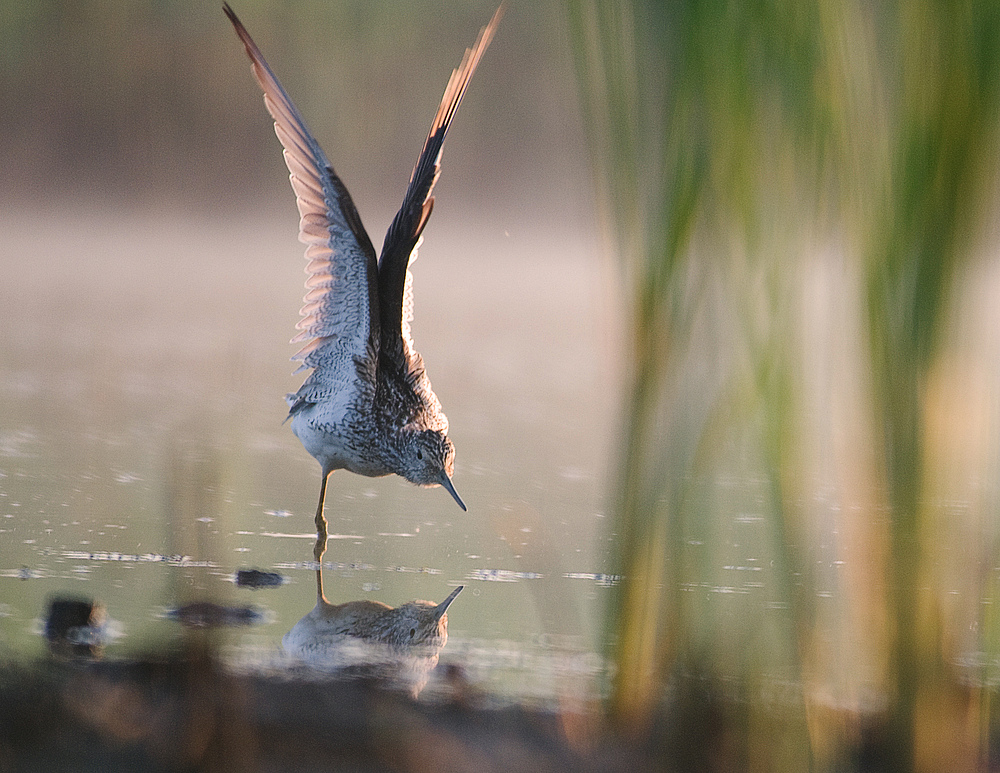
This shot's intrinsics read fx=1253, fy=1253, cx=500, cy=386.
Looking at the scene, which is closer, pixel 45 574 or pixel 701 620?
pixel 701 620

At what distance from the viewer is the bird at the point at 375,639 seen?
2.16 meters

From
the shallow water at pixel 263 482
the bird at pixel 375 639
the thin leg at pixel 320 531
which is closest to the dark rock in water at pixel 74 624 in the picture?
the shallow water at pixel 263 482

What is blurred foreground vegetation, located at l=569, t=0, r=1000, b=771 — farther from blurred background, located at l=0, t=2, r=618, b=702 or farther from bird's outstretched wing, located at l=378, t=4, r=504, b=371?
bird's outstretched wing, located at l=378, t=4, r=504, b=371

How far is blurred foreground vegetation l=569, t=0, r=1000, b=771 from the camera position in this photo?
147cm

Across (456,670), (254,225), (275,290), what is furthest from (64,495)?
(254,225)


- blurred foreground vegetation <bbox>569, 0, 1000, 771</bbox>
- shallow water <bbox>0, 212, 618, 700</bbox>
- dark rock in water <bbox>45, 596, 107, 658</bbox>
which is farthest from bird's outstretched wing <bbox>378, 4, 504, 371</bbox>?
blurred foreground vegetation <bbox>569, 0, 1000, 771</bbox>

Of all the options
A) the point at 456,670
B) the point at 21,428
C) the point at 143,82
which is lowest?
the point at 456,670

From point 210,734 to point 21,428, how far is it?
3.26 meters

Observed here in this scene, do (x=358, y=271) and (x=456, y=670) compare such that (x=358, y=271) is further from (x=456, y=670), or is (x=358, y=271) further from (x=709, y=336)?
(x=709, y=336)

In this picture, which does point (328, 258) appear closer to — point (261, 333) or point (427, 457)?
point (427, 457)

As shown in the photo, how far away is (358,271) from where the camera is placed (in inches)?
138

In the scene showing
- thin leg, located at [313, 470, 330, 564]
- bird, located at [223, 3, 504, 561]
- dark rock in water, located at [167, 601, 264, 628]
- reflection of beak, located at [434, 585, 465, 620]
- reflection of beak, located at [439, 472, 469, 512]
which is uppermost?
bird, located at [223, 3, 504, 561]

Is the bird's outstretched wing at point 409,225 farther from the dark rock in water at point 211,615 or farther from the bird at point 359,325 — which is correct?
the dark rock in water at point 211,615

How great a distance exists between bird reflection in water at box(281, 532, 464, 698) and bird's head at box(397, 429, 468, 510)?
995 millimetres
